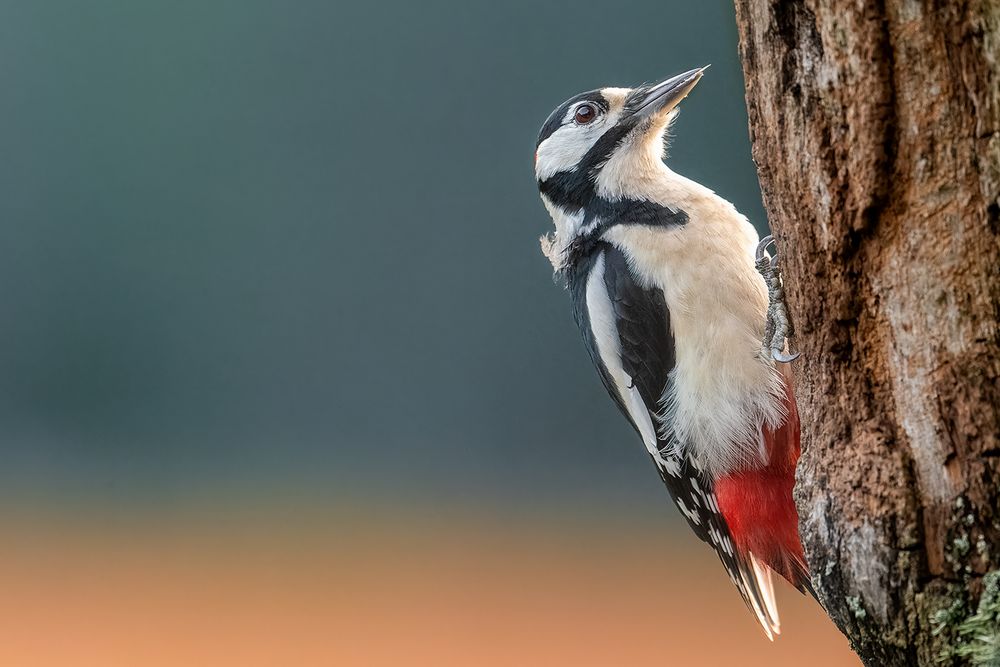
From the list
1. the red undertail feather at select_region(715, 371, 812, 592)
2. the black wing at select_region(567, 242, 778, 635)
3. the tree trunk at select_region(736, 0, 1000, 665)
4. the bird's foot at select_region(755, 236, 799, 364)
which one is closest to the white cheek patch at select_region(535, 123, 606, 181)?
the black wing at select_region(567, 242, 778, 635)

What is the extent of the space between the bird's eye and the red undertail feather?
1.94 ft

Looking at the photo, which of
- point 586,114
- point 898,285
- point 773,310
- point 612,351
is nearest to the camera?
point 898,285

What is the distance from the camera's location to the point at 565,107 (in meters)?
1.73

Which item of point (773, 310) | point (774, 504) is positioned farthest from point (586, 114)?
point (774, 504)

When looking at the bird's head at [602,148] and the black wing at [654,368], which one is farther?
the bird's head at [602,148]

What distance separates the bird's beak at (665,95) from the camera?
1.61 meters

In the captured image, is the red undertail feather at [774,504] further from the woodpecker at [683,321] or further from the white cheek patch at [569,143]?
the white cheek patch at [569,143]

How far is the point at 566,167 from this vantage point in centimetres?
169

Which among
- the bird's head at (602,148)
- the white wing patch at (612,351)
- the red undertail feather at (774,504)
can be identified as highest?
the bird's head at (602,148)

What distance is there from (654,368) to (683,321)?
0.11 metres

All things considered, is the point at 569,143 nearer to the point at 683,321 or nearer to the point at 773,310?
the point at 683,321

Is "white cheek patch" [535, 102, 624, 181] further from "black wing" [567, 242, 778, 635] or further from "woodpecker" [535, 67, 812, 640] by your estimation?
"black wing" [567, 242, 778, 635]

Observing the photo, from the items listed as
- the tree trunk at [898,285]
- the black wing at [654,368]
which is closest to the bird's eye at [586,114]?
the black wing at [654,368]

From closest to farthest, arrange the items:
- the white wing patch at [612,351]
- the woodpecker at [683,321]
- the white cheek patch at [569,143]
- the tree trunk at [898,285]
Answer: the tree trunk at [898,285], the woodpecker at [683,321], the white wing patch at [612,351], the white cheek patch at [569,143]
